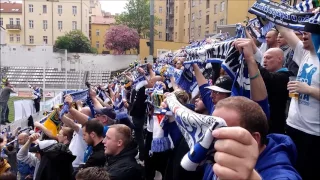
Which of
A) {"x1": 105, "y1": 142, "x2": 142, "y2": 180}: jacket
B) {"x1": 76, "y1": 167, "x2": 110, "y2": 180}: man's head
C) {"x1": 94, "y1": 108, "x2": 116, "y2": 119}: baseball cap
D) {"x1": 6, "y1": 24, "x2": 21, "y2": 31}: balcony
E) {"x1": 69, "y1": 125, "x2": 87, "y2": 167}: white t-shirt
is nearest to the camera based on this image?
{"x1": 76, "y1": 167, "x2": 110, "y2": 180}: man's head

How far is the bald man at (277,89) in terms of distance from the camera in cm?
350

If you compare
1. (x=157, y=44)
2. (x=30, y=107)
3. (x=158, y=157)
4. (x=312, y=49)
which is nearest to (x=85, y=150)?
(x=158, y=157)

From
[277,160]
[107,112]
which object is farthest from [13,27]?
[277,160]

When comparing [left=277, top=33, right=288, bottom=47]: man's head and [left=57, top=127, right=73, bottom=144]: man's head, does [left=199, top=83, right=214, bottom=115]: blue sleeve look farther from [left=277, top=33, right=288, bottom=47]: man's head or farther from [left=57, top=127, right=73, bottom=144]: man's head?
[left=57, top=127, right=73, bottom=144]: man's head

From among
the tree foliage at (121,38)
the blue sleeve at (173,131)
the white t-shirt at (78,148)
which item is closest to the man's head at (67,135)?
the white t-shirt at (78,148)

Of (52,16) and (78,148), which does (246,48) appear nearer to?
(78,148)

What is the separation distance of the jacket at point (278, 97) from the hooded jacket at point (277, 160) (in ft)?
4.57

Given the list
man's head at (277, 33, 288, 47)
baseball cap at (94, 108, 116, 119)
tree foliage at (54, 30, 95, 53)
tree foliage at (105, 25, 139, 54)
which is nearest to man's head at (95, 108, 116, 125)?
baseball cap at (94, 108, 116, 119)

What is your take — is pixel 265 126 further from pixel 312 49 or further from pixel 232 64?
pixel 312 49

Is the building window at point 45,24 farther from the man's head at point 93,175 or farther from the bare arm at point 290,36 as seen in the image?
the bare arm at point 290,36

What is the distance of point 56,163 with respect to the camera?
4.89 metres

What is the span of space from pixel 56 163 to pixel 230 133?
4.02 meters

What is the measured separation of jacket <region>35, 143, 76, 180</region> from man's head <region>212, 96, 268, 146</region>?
3470mm

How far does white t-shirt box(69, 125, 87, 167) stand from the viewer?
17.4ft
